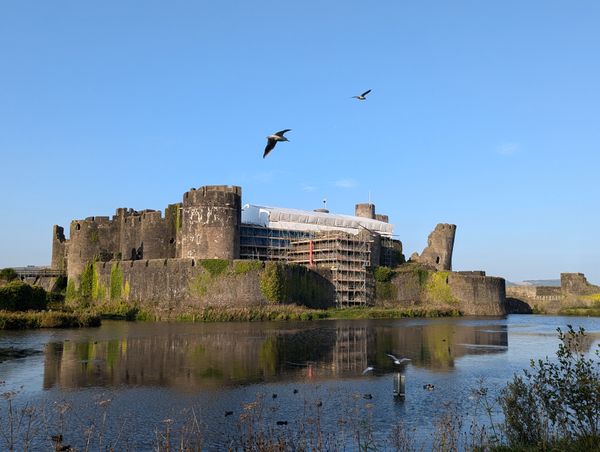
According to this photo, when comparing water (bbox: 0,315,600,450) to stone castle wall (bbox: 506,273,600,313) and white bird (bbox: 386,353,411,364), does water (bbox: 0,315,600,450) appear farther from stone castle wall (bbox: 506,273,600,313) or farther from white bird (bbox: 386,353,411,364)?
stone castle wall (bbox: 506,273,600,313)

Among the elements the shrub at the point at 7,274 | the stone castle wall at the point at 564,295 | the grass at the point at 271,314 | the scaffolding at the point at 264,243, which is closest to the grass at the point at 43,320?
the grass at the point at 271,314

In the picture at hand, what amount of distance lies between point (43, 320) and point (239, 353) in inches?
595

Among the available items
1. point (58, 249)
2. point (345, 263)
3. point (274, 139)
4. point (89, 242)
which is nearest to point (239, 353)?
point (274, 139)

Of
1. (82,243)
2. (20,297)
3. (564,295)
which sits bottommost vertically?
(20,297)

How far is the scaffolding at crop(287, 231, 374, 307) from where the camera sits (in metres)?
47.9

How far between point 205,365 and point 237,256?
26.0 m

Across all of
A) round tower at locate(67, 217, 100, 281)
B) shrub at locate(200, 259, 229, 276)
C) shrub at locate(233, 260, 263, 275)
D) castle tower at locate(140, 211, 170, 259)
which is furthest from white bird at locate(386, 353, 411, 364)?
round tower at locate(67, 217, 100, 281)

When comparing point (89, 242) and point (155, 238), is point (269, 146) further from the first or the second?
point (89, 242)

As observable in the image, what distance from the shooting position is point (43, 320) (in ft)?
105

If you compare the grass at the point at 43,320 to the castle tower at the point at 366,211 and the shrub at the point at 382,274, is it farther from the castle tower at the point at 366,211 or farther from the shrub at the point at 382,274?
the castle tower at the point at 366,211

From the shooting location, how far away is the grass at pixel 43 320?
30.5 m

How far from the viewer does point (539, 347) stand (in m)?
24.8

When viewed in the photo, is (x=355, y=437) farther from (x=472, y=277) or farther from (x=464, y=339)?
(x=472, y=277)

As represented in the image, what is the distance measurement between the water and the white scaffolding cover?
26.0m
